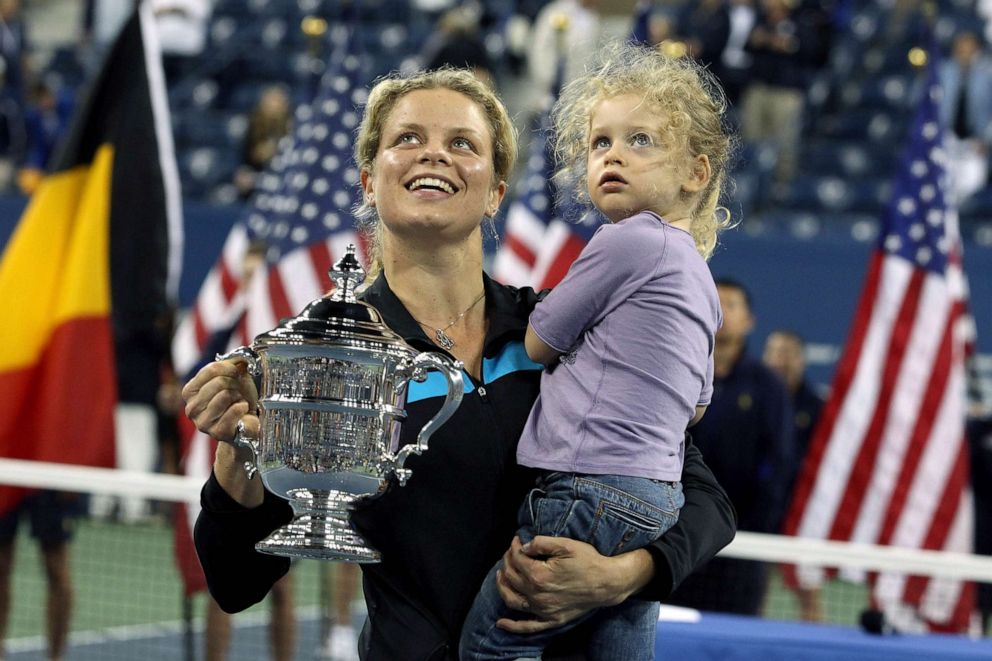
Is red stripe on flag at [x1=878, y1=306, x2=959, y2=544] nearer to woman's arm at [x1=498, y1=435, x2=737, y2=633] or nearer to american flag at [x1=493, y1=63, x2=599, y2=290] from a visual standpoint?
american flag at [x1=493, y1=63, x2=599, y2=290]

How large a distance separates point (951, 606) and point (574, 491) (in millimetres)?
3696

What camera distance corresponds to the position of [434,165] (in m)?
2.41

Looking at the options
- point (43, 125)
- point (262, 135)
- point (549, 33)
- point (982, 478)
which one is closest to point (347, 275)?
point (982, 478)

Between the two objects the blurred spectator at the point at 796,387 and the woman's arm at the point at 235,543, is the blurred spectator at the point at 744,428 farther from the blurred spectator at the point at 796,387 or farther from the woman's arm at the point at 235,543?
the woman's arm at the point at 235,543

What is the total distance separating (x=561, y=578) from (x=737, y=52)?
995 cm

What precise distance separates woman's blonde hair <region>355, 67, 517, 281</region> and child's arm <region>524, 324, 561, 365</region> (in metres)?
0.33

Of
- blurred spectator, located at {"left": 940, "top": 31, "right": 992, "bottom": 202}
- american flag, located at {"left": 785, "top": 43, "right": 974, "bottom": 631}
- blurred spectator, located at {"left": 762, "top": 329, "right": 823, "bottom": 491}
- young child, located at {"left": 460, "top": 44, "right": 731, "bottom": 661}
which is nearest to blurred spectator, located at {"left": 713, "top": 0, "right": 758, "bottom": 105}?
blurred spectator, located at {"left": 940, "top": 31, "right": 992, "bottom": 202}

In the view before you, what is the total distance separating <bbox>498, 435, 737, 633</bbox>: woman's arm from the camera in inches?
87.4

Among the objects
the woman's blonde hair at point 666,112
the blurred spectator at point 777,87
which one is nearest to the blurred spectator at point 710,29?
the blurred spectator at point 777,87

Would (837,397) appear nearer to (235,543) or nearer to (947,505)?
(947,505)

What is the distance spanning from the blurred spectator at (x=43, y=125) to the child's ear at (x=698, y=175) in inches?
397

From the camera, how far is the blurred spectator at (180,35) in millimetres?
13906

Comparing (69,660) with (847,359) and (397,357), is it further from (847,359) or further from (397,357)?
(397,357)

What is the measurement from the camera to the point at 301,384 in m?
2.15
